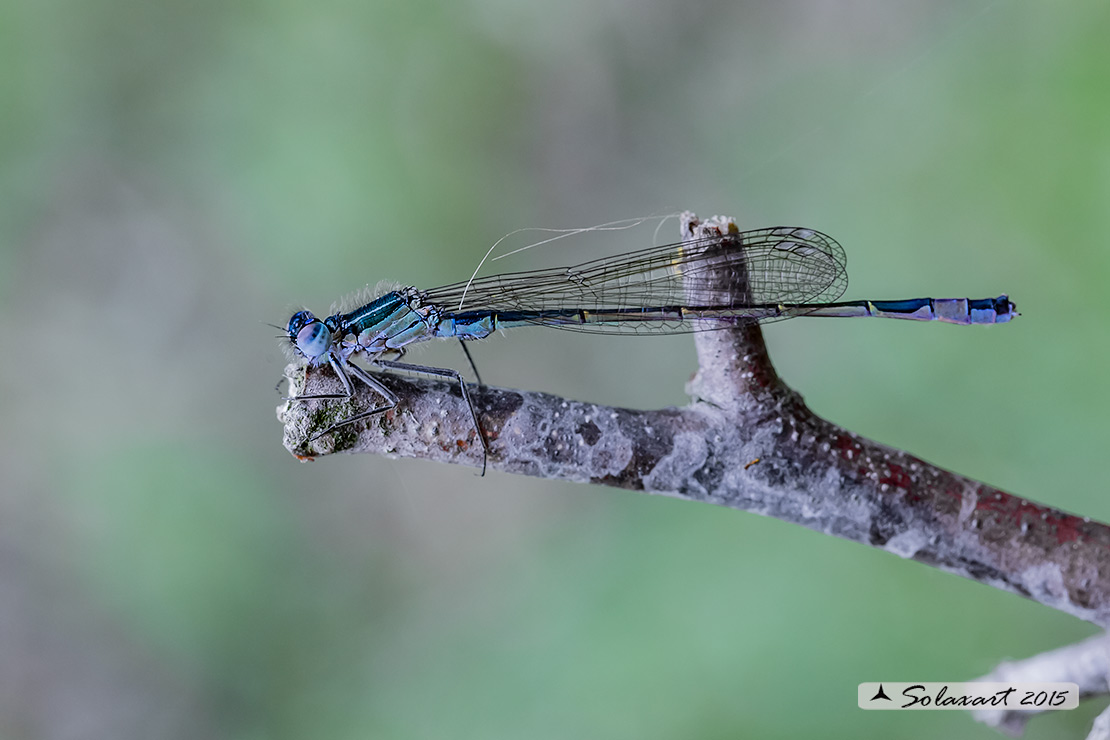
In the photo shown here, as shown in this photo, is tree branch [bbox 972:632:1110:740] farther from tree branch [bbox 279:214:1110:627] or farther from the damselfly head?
the damselfly head

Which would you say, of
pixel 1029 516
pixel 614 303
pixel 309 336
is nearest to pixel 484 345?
pixel 614 303

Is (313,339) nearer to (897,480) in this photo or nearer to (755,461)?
(755,461)

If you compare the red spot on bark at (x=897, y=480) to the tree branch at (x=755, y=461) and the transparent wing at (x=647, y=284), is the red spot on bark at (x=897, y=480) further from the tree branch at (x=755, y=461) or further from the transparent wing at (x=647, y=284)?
the transparent wing at (x=647, y=284)

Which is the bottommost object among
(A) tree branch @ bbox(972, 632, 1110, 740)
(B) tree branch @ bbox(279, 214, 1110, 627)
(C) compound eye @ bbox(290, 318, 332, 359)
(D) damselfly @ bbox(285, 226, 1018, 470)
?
(A) tree branch @ bbox(972, 632, 1110, 740)

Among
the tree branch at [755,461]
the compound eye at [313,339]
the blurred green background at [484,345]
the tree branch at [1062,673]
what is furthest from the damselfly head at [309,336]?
the tree branch at [1062,673]

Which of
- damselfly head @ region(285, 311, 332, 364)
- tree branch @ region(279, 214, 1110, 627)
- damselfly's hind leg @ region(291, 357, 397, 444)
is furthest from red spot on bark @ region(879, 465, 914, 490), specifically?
damselfly head @ region(285, 311, 332, 364)
